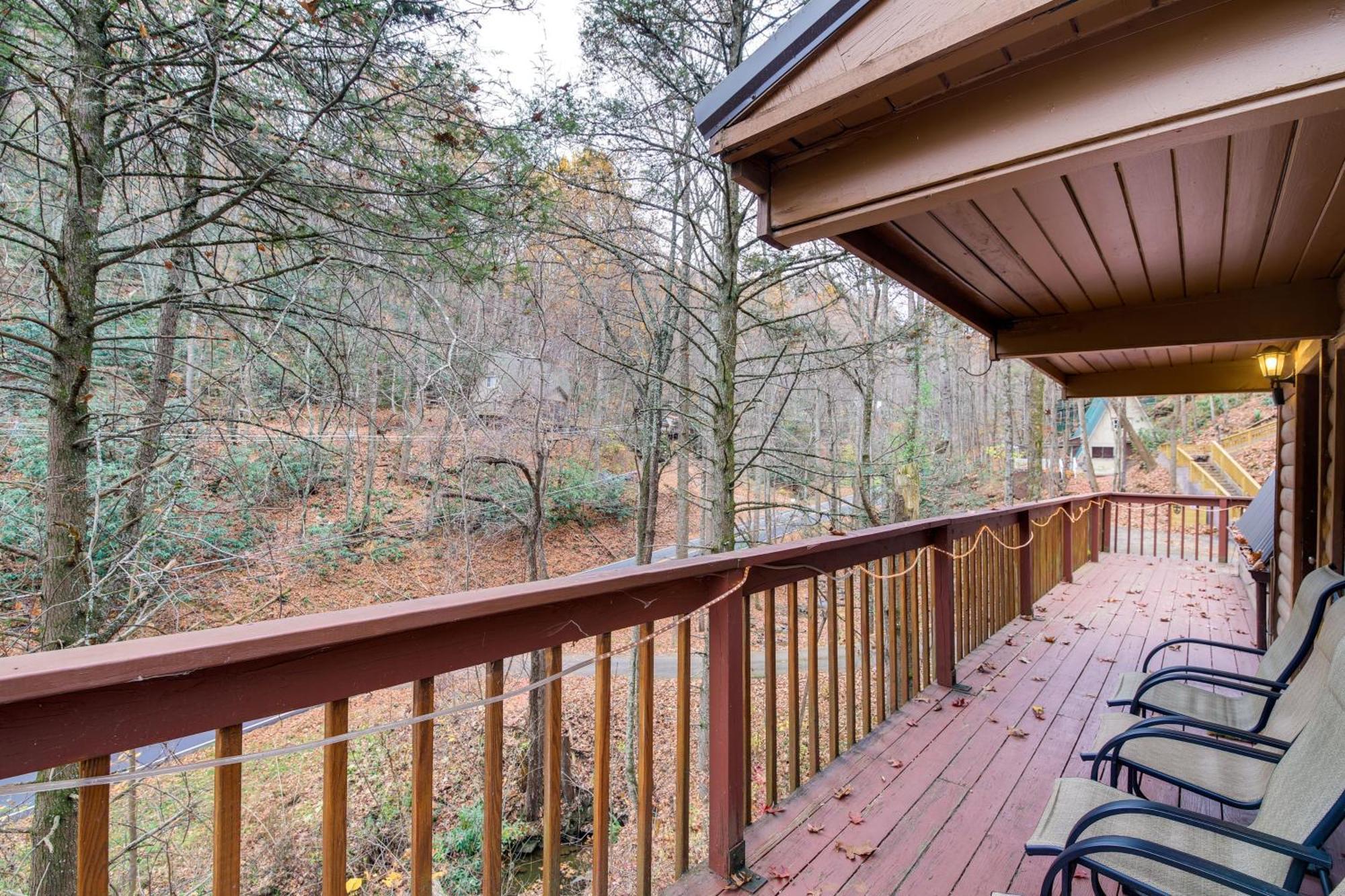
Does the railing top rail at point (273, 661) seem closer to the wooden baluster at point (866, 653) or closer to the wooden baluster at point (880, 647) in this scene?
the wooden baluster at point (866, 653)

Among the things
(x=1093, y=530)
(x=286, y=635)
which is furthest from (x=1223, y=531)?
(x=286, y=635)

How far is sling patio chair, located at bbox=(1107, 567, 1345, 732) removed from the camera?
226 centimetres

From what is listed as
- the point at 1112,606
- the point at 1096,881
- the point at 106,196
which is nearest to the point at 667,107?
the point at 106,196

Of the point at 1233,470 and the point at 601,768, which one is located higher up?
the point at 1233,470

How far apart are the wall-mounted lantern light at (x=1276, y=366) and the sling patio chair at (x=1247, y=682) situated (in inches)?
83.2

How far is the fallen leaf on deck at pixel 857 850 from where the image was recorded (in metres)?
1.97

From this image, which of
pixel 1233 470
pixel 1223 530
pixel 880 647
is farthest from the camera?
pixel 1233 470

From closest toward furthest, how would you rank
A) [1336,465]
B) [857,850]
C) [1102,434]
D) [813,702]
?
[857,850], [813,702], [1336,465], [1102,434]

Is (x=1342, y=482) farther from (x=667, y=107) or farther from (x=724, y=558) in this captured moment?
(x=667, y=107)

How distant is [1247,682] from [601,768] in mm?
2550

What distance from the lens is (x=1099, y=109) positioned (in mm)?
1319

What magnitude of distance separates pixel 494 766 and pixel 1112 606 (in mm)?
5989

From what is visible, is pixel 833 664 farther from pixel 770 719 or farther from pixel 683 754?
pixel 683 754

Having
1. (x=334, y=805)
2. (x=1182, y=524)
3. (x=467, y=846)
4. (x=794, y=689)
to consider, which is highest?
(x=334, y=805)
